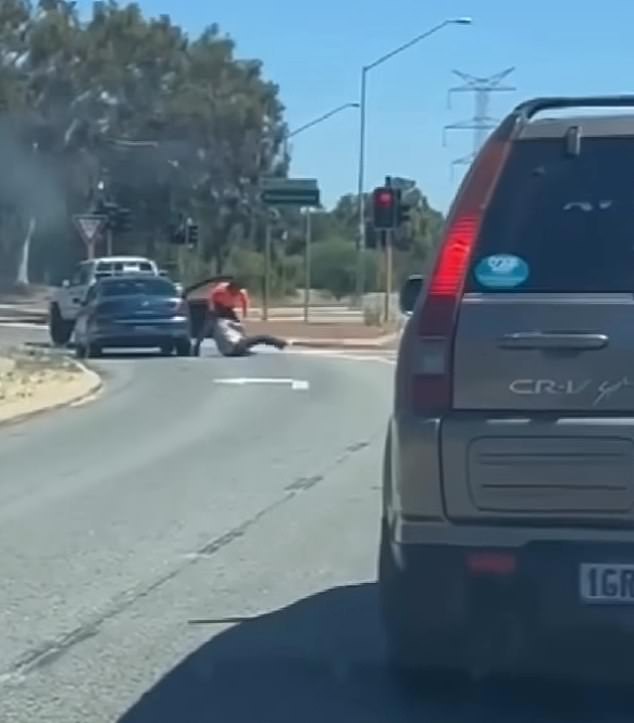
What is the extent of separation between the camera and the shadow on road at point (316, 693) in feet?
26.4

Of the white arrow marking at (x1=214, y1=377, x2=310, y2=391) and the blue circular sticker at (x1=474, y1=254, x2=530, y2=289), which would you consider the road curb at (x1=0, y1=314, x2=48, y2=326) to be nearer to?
the white arrow marking at (x1=214, y1=377, x2=310, y2=391)

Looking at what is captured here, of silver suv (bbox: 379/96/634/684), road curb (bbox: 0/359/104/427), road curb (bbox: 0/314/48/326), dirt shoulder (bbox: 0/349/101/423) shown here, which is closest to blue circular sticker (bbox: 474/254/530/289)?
silver suv (bbox: 379/96/634/684)

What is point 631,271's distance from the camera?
24.2 ft

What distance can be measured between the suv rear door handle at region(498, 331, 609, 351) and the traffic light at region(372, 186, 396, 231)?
43257 mm

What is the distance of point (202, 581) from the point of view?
38.0 ft

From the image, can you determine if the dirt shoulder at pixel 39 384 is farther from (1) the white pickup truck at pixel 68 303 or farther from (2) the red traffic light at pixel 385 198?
(2) the red traffic light at pixel 385 198

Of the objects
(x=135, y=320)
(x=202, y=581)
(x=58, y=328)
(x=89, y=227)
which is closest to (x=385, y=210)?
(x=89, y=227)

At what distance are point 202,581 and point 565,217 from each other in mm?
4722

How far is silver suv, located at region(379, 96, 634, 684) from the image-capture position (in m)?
7.20

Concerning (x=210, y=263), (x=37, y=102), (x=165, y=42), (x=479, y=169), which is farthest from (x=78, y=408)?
(x=210, y=263)

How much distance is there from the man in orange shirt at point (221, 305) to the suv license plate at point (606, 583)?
33503mm

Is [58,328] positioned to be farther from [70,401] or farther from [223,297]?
[70,401]

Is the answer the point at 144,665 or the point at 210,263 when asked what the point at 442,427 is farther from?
the point at 210,263

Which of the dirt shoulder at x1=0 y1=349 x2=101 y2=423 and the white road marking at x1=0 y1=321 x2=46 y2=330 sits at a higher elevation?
the dirt shoulder at x1=0 y1=349 x2=101 y2=423
